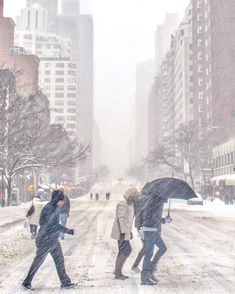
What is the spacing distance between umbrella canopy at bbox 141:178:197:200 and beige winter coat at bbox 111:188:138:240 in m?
0.37

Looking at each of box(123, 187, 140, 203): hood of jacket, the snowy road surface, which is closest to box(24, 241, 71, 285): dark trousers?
the snowy road surface

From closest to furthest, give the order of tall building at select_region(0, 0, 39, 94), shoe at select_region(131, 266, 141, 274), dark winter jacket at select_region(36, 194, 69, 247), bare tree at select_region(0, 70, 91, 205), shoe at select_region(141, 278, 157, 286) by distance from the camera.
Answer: dark winter jacket at select_region(36, 194, 69, 247)
shoe at select_region(141, 278, 157, 286)
shoe at select_region(131, 266, 141, 274)
bare tree at select_region(0, 70, 91, 205)
tall building at select_region(0, 0, 39, 94)

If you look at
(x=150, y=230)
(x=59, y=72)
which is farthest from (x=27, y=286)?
(x=59, y=72)

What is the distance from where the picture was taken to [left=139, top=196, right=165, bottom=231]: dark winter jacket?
9141 millimetres

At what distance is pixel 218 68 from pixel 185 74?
28881mm

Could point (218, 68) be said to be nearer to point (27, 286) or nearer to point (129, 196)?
point (129, 196)

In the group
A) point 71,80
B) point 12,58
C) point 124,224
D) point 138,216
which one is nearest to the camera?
point 124,224

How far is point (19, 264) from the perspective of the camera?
38.2 ft

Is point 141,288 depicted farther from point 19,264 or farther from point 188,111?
point 188,111

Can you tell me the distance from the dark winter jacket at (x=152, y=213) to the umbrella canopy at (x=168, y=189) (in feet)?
0.37

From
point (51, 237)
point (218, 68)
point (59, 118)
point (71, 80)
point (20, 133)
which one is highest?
point (71, 80)

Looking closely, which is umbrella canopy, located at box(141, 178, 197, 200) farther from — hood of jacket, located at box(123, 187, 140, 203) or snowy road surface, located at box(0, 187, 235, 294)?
snowy road surface, located at box(0, 187, 235, 294)

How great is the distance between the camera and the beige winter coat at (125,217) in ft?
30.5

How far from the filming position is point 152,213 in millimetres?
9172
